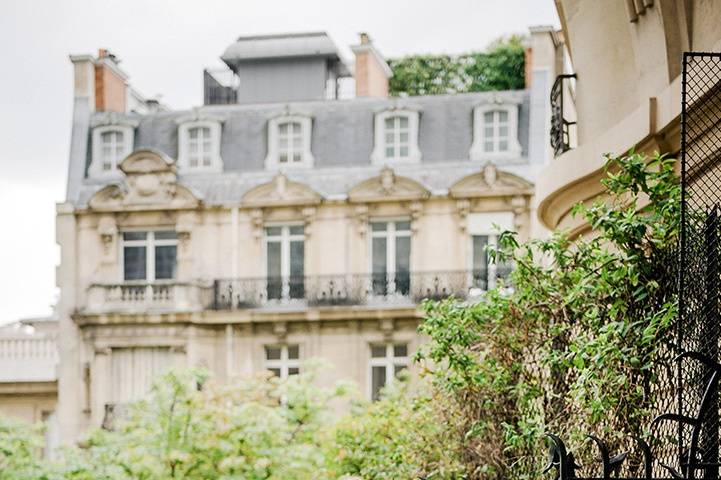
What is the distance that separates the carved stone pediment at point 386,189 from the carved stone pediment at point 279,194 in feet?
3.26

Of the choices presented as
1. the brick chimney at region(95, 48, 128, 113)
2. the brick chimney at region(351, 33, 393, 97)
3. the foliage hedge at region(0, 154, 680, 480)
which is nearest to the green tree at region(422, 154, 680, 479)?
the foliage hedge at region(0, 154, 680, 480)

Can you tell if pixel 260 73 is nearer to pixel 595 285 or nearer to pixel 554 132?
pixel 554 132

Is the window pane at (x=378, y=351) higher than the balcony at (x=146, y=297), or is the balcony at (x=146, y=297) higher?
the balcony at (x=146, y=297)

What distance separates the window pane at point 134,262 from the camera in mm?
31047

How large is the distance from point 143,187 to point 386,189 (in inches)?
225

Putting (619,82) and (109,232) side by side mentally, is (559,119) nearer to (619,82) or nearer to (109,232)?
(619,82)

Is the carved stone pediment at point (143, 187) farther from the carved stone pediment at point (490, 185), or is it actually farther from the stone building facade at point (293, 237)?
the carved stone pediment at point (490, 185)

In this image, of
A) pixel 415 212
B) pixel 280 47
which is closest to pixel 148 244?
pixel 415 212

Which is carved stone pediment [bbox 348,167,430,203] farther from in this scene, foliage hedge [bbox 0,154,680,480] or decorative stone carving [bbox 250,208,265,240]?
foliage hedge [bbox 0,154,680,480]

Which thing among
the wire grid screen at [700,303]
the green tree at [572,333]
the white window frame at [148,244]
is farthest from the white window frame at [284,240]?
the wire grid screen at [700,303]

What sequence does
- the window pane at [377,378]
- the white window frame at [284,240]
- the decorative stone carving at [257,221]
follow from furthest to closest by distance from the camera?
1. the white window frame at [284,240]
2. the decorative stone carving at [257,221]
3. the window pane at [377,378]

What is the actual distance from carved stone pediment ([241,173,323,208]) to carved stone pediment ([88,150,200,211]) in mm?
1644

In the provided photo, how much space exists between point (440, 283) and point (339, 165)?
381 cm

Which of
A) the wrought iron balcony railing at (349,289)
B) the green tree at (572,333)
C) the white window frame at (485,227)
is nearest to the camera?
the green tree at (572,333)
